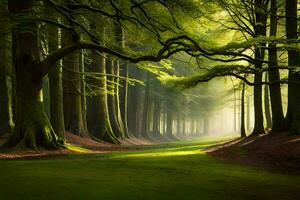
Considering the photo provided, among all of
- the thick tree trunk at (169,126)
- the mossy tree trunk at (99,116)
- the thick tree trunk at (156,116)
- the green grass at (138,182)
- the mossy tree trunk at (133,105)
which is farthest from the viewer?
the thick tree trunk at (169,126)

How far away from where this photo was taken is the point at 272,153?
1691 centimetres

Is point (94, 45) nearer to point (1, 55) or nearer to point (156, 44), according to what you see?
point (156, 44)

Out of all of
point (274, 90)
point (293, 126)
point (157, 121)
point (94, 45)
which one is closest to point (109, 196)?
point (94, 45)

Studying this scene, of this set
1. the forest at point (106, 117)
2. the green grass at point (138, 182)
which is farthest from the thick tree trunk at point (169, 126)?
the green grass at point (138, 182)

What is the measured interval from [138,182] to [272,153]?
8866 mm

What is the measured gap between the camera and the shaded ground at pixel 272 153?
14.8 metres

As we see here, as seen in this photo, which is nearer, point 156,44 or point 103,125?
point 156,44

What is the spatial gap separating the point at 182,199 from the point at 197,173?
4.15 m

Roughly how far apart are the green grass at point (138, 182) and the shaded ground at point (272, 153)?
1.53m

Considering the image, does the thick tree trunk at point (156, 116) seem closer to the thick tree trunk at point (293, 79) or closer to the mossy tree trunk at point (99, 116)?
the mossy tree trunk at point (99, 116)

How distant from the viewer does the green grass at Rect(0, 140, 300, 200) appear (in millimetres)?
8180

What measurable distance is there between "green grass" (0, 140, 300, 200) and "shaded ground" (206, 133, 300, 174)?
1.53 meters

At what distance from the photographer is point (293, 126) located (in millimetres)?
18875

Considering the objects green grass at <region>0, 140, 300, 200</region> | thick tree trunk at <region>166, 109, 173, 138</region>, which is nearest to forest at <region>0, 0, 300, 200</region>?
green grass at <region>0, 140, 300, 200</region>
